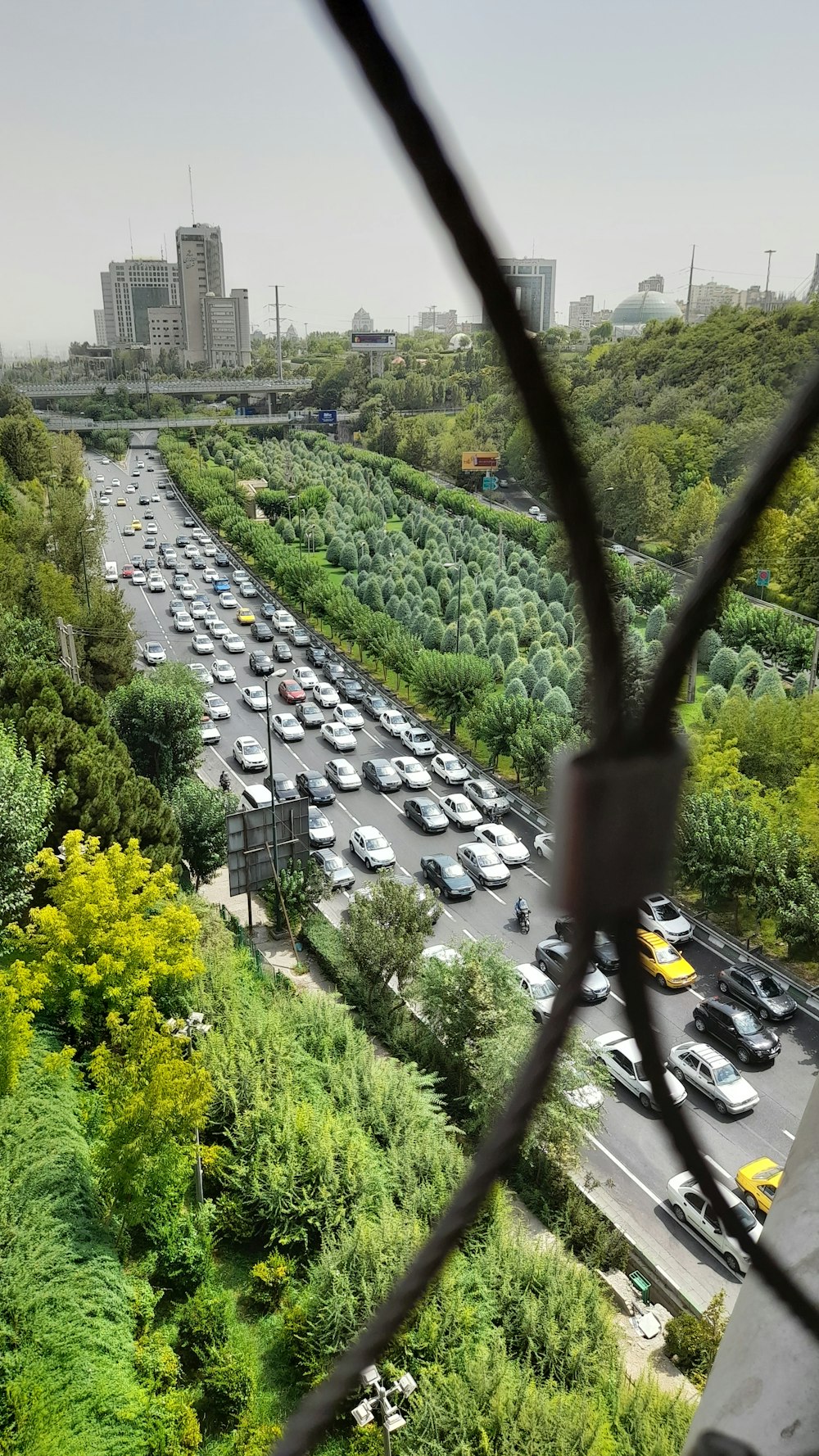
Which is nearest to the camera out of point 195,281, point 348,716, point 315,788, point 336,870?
point 336,870

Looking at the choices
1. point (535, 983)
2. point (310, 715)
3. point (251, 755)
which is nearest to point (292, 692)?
point (310, 715)

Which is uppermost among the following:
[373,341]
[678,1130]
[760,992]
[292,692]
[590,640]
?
[373,341]

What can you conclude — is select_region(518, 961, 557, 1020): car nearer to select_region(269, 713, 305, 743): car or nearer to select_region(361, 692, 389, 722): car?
select_region(269, 713, 305, 743): car

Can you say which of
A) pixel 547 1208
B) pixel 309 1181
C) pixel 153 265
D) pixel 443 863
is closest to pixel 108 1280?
pixel 309 1181

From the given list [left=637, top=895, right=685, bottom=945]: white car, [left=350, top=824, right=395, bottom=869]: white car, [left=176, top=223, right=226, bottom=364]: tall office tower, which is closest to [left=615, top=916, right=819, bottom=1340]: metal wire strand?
[left=637, top=895, right=685, bottom=945]: white car

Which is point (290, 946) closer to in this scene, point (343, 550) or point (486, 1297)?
point (486, 1297)

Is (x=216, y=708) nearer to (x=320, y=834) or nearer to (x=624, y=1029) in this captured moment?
(x=320, y=834)

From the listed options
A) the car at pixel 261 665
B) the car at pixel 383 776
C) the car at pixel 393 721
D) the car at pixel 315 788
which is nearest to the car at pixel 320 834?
the car at pixel 315 788
